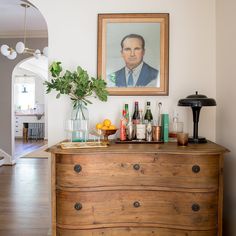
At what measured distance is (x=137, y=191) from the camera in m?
1.76

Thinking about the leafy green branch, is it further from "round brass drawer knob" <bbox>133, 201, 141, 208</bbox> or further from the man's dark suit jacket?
"round brass drawer knob" <bbox>133, 201, 141, 208</bbox>

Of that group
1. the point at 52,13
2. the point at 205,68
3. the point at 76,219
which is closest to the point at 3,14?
the point at 52,13

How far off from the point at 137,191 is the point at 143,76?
40.1 inches

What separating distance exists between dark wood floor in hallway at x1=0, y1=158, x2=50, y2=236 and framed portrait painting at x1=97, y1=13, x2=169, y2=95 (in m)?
1.66

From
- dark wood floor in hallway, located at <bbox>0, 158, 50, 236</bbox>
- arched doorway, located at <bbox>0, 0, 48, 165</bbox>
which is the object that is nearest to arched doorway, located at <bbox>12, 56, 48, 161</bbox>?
arched doorway, located at <bbox>0, 0, 48, 165</bbox>

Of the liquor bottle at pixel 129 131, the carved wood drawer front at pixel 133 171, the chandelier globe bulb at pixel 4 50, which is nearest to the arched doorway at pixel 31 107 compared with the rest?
the chandelier globe bulb at pixel 4 50

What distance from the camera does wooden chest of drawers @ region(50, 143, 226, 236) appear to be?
173 centimetres

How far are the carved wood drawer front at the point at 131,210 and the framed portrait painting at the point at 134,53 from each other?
924 mm

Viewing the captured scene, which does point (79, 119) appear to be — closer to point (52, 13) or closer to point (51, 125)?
point (51, 125)

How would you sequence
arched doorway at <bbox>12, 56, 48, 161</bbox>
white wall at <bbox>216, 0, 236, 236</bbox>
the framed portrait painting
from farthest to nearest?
1. arched doorway at <bbox>12, 56, 48, 161</bbox>
2. the framed portrait painting
3. white wall at <bbox>216, 0, 236, 236</bbox>

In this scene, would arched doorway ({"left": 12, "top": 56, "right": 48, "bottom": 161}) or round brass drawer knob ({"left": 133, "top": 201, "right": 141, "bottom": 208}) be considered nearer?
round brass drawer knob ({"left": 133, "top": 201, "right": 141, "bottom": 208})

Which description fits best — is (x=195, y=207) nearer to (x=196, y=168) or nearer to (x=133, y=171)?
(x=196, y=168)

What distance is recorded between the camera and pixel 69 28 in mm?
2305

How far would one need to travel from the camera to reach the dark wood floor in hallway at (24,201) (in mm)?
2650
